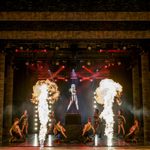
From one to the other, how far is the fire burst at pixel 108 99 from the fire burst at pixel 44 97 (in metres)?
3.13

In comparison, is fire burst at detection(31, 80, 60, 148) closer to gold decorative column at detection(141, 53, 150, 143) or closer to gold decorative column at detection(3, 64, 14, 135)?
gold decorative column at detection(3, 64, 14, 135)

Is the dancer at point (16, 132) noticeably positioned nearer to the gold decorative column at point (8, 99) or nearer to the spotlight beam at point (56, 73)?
the gold decorative column at point (8, 99)

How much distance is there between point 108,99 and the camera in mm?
20359

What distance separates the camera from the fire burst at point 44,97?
20188 mm

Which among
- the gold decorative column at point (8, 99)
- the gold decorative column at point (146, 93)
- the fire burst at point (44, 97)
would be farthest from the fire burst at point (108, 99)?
the gold decorative column at point (8, 99)

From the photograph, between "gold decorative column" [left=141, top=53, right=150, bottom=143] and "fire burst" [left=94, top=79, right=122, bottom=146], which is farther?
"fire burst" [left=94, top=79, right=122, bottom=146]

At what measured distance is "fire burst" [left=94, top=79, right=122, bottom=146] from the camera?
19.9 meters

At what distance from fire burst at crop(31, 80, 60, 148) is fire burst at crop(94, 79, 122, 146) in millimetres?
3129

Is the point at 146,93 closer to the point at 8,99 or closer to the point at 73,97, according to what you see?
the point at 73,97

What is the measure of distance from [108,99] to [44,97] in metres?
4.03

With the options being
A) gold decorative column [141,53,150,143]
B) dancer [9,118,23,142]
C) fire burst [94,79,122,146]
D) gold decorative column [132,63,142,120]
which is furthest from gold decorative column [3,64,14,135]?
gold decorative column [141,53,150,143]

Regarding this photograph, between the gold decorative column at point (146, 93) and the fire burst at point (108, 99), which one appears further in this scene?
the fire burst at point (108, 99)

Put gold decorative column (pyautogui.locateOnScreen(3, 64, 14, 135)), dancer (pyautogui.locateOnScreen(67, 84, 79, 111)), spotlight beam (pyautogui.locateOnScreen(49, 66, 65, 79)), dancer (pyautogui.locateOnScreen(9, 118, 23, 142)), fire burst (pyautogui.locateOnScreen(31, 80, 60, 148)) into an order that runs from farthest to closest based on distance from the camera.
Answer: dancer (pyautogui.locateOnScreen(67, 84, 79, 111))
spotlight beam (pyautogui.locateOnScreen(49, 66, 65, 79))
gold decorative column (pyautogui.locateOnScreen(3, 64, 14, 135))
fire burst (pyautogui.locateOnScreen(31, 80, 60, 148))
dancer (pyautogui.locateOnScreen(9, 118, 23, 142))
